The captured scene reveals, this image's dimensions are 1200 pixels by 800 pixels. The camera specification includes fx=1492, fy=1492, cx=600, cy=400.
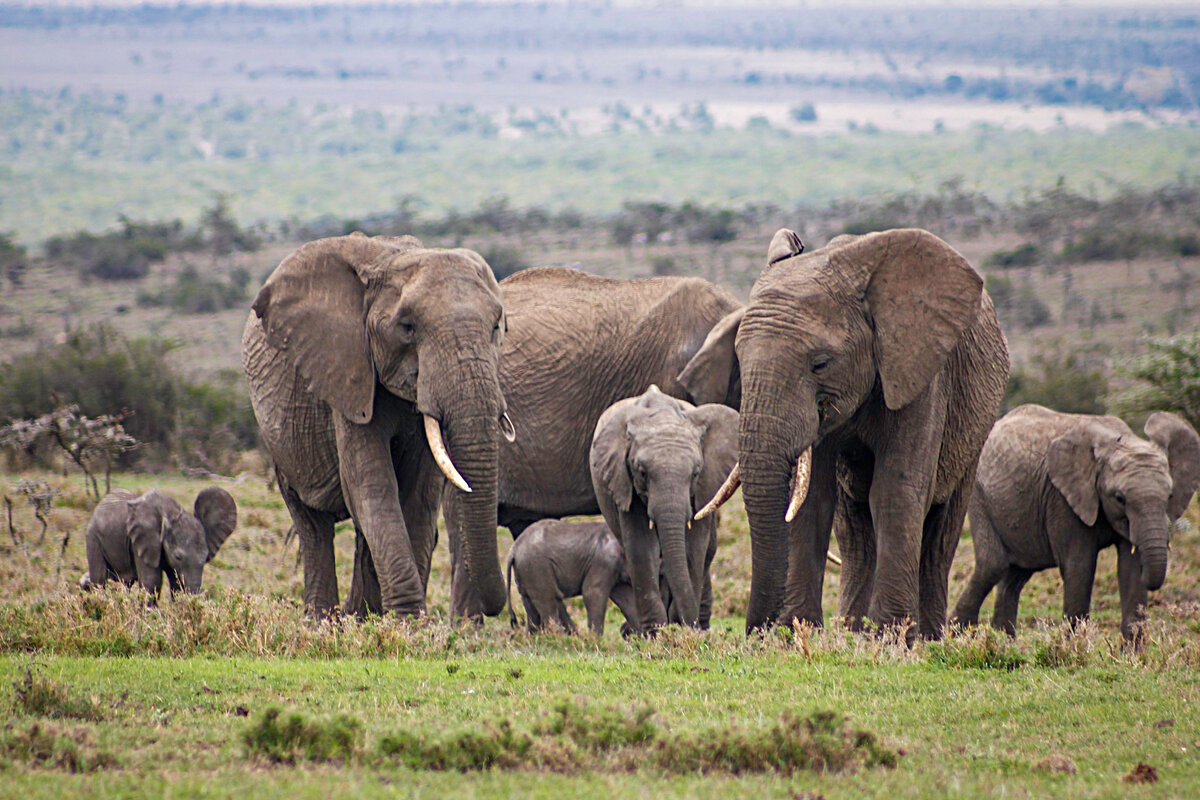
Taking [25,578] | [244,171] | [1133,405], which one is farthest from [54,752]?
[244,171]

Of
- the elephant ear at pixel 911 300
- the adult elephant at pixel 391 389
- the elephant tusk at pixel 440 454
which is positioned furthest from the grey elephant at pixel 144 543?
the elephant ear at pixel 911 300

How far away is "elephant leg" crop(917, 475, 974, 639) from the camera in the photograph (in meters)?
10.9

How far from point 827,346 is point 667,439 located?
5.14ft

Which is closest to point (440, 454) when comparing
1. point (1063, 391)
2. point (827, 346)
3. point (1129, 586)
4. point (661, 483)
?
point (661, 483)

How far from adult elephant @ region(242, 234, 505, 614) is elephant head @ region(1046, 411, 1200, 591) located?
17.5 feet

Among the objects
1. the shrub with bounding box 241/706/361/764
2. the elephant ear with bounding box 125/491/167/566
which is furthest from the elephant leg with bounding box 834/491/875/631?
the shrub with bounding box 241/706/361/764

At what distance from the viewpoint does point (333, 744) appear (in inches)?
243

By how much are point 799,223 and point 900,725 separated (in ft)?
224

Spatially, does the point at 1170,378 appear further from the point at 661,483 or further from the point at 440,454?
the point at 440,454

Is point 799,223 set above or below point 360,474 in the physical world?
below

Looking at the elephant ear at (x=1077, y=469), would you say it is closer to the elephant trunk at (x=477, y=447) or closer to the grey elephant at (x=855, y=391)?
the grey elephant at (x=855, y=391)

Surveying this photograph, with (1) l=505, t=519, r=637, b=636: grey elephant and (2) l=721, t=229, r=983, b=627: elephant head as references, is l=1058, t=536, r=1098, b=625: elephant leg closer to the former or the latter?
(1) l=505, t=519, r=637, b=636: grey elephant

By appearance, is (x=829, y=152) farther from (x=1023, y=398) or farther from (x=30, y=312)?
(x=1023, y=398)

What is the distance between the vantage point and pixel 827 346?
9.30m
